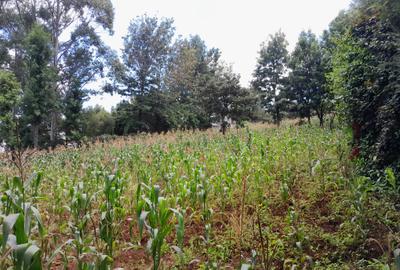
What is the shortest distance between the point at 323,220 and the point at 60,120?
26.1 m

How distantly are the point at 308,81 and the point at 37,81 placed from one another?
17553 millimetres

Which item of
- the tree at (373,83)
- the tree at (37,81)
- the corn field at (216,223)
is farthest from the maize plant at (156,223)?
the tree at (37,81)

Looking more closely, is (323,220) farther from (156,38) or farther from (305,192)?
(156,38)

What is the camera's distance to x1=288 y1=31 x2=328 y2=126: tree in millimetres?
18250

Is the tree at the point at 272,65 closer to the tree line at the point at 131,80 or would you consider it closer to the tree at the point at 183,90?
the tree line at the point at 131,80

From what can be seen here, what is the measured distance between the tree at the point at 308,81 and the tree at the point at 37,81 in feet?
53.2

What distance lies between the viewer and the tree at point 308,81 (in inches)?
719

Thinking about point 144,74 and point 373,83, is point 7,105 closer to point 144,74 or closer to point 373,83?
point 144,74

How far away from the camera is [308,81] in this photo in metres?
18.6

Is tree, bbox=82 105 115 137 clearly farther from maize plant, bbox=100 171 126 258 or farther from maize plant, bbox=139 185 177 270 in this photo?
maize plant, bbox=139 185 177 270

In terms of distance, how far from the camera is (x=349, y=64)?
6.13 metres

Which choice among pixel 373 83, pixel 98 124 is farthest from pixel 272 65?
pixel 373 83

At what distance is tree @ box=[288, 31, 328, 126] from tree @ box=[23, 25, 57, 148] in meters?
16.2

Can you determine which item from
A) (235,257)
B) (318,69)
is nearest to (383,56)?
(235,257)
